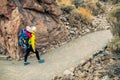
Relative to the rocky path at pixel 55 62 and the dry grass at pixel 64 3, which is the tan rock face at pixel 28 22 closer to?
the rocky path at pixel 55 62

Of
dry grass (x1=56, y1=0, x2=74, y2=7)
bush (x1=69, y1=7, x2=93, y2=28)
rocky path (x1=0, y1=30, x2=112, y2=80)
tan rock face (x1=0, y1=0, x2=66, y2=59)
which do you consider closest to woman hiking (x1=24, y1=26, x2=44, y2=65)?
rocky path (x1=0, y1=30, x2=112, y2=80)

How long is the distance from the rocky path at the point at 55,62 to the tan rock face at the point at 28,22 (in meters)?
0.69

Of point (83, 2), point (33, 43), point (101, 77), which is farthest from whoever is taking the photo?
point (83, 2)

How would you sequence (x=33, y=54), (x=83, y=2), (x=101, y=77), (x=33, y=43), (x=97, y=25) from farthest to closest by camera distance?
(x=83, y=2)
(x=97, y=25)
(x=33, y=54)
(x=33, y=43)
(x=101, y=77)

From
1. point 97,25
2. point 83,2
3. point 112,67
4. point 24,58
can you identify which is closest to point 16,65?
point 24,58

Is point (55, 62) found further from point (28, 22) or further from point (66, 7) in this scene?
point (66, 7)

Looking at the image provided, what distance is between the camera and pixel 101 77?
414 inches

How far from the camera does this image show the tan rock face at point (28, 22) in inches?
540

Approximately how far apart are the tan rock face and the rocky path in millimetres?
690

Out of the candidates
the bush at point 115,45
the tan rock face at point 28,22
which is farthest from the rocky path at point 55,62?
the bush at point 115,45

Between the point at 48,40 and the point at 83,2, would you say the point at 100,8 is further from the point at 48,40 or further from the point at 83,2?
the point at 48,40

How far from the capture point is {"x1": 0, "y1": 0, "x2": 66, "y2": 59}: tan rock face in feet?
45.0

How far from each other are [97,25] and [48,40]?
4010 millimetres

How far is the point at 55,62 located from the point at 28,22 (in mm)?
2196
